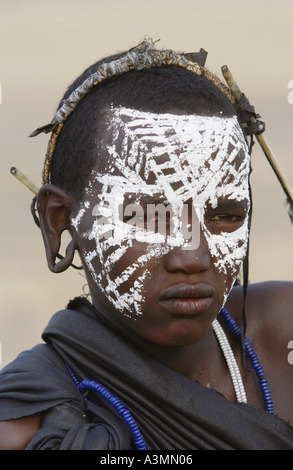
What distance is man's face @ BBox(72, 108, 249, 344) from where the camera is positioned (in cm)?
261

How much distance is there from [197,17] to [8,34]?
5.63 feet

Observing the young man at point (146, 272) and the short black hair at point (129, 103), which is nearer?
the young man at point (146, 272)

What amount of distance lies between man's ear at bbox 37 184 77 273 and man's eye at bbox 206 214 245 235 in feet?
1.47

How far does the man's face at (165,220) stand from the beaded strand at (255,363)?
303mm

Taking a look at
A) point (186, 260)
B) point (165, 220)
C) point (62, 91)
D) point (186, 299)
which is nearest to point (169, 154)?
point (165, 220)

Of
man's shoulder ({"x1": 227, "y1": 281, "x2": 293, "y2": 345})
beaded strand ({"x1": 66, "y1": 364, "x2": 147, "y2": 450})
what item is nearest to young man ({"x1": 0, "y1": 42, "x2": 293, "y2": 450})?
beaded strand ({"x1": 66, "y1": 364, "x2": 147, "y2": 450})

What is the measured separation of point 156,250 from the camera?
261 centimetres

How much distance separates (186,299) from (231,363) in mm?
428

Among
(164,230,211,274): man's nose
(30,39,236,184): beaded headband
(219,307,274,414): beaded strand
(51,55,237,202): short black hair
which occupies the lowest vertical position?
(219,307,274,414): beaded strand

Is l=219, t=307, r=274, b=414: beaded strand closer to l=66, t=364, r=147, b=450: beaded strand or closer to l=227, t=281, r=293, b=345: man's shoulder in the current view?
l=227, t=281, r=293, b=345: man's shoulder

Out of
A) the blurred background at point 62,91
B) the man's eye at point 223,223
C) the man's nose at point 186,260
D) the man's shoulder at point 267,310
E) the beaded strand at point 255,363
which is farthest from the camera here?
the blurred background at point 62,91

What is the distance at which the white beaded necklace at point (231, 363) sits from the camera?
286 centimetres

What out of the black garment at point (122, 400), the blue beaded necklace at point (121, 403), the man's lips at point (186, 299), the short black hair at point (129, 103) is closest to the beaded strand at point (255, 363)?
the blue beaded necklace at point (121, 403)

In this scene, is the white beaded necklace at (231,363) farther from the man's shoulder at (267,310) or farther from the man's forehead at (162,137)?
the man's forehead at (162,137)
